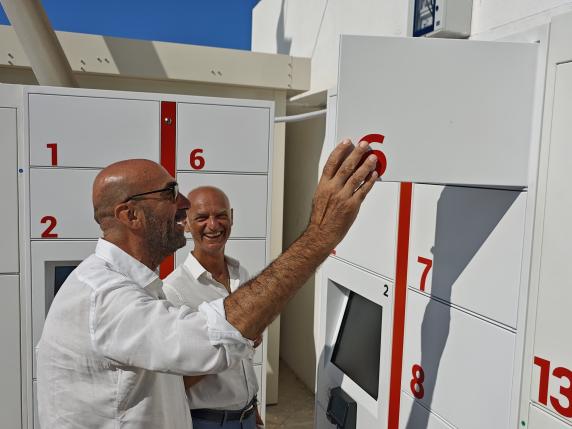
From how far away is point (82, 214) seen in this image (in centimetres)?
309

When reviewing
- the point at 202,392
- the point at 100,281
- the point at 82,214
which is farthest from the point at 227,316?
the point at 82,214

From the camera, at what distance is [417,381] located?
1.79 meters

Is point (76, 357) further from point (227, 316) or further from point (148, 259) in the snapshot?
point (227, 316)

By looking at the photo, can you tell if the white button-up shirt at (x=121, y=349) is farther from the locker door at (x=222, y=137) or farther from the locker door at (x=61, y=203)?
the locker door at (x=222, y=137)

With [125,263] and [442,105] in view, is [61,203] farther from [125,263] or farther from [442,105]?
[442,105]

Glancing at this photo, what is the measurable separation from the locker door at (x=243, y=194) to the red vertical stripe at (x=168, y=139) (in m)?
0.11

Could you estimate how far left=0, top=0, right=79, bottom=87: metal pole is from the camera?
11.3ft

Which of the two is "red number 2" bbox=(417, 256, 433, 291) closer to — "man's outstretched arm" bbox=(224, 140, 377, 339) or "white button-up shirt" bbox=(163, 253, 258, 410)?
"man's outstretched arm" bbox=(224, 140, 377, 339)

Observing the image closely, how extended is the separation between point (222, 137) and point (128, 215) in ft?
6.20

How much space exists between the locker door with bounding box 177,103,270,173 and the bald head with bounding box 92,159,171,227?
1.76m

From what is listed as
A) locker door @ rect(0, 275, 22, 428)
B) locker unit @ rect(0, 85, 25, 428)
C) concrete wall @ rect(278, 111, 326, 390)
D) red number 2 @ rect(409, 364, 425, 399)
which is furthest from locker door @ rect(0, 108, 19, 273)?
concrete wall @ rect(278, 111, 326, 390)

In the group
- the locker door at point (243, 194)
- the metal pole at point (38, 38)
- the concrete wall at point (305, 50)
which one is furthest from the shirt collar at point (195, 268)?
the metal pole at point (38, 38)

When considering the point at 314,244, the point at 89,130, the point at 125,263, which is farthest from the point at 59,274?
the point at 314,244

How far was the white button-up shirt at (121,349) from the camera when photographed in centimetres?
118
